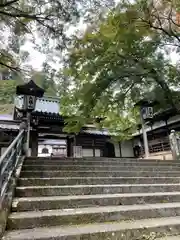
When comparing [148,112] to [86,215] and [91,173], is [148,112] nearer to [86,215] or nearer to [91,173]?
[91,173]

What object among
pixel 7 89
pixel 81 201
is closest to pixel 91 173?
pixel 81 201

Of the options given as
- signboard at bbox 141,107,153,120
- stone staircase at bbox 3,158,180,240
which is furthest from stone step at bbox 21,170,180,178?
signboard at bbox 141,107,153,120

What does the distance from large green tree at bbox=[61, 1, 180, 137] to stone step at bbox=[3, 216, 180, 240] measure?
5.00m

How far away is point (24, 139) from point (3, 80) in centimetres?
225

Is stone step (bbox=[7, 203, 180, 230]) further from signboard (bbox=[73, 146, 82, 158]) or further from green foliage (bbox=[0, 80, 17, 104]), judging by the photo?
signboard (bbox=[73, 146, 82, 158])

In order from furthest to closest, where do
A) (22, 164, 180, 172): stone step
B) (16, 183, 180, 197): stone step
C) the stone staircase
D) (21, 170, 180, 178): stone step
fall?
(22, 164, 180, 172): stone step < (21, 170, 180, 178): stone step < (16, 183, 180, 197): stone step < the stone staircase

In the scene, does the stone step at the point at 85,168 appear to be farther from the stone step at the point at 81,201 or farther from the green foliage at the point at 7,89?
the green foliage at the point at 7,89

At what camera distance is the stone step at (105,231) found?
234 cm

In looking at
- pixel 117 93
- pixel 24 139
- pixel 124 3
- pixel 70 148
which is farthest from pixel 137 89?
pixel 70 148

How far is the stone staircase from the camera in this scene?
8.34ft

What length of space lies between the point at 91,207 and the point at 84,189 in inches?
18.9

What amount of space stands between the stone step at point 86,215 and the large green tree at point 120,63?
471 centimetres

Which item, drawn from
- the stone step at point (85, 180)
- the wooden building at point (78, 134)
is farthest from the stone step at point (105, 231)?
the wooden building at point (78, 134)

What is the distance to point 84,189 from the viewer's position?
3664 millimetres
